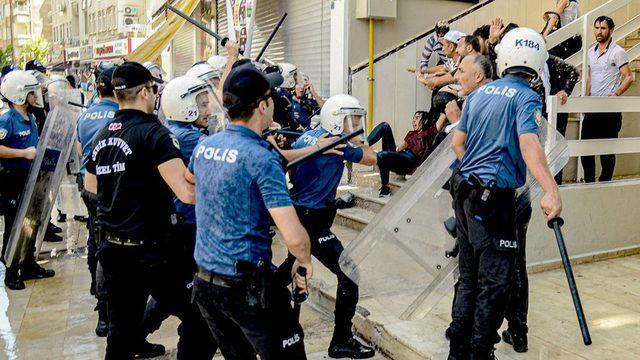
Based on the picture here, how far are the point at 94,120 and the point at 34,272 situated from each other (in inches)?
103

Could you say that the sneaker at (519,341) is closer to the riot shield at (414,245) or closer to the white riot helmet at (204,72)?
the riot shield at (414,245)

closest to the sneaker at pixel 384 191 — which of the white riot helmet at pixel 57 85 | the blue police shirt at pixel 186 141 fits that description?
the blue police shirt at pixel 186 141

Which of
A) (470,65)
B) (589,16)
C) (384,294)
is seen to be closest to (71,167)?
(384,294)

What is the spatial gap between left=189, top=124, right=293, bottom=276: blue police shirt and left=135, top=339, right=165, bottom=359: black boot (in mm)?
2111

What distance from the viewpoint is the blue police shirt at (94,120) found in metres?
5.13

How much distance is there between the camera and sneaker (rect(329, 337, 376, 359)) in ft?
14.8

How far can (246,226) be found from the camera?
110 inches

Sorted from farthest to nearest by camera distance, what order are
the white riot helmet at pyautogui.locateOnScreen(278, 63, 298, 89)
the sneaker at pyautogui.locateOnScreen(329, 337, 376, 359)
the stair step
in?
1. the white riot helmet at pyautogui.locateOnScreen(278, 63, 298, 89)
2. the stair step
3. the sneaker at pyautogui.locateOnScreen(329, 337, 376, 359)

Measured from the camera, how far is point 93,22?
1757 inches

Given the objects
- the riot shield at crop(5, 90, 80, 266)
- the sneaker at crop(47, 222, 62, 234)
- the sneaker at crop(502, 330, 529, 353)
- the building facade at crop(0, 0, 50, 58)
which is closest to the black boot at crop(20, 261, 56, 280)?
the riot shield at crop(5, 90, 80, 266)

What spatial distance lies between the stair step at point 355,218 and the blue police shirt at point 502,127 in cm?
399

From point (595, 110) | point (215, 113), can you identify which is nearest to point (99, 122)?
point (215, 113)

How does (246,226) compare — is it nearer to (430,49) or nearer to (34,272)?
(34,272)

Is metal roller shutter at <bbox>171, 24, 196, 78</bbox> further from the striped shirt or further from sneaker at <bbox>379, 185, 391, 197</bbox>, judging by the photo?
sneaker at <bbox>379, 185, 391, 197</bbox>
